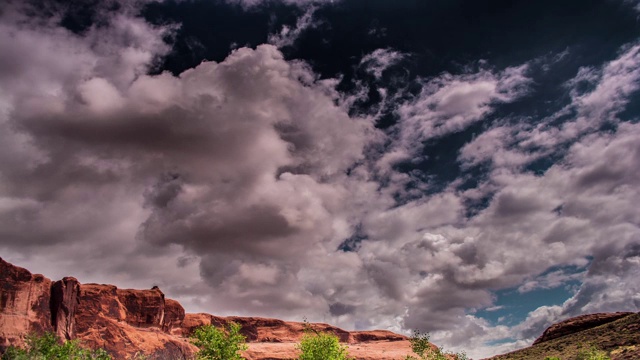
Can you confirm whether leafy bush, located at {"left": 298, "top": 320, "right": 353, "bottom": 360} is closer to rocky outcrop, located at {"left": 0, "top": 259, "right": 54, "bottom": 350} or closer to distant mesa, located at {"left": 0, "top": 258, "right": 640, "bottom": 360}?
distant mesa, located at {"left": 0, "top": 258, "right": 640, "bottom": 360}

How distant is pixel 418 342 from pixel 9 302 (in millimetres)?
104064

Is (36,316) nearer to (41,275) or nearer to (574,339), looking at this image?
(41,275)

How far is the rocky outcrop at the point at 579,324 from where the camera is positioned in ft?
439

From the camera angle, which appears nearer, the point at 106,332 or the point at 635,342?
the point at 635,342

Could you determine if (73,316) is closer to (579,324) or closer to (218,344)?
(218,344)

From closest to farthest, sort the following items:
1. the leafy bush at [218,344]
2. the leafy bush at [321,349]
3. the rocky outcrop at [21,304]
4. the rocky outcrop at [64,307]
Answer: the leafy bush at [218,344] → the leafy bush at [321,349] → the rocky outcrop at [21,304] → the rocky outcrop at [64,307]

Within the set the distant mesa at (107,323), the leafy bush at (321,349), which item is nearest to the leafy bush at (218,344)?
the leafy bush at (321,349)

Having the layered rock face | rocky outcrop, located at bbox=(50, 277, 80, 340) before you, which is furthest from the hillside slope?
rocky outcrop, located at bbox=(50, 277, 80, 340)

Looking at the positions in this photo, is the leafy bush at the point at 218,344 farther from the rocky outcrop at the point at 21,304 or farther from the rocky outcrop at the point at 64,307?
the rocky outcrop at the point at 64,307

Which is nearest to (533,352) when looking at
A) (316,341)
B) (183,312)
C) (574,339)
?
(574,339)

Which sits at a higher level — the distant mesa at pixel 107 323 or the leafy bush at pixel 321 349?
the distant mesa at pixel 107 323

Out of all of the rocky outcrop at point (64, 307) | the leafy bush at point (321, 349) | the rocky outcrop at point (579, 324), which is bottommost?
the leafy bush at point (321, 349)

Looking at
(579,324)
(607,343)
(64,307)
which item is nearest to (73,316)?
(64,307)

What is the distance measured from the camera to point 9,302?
4289 inches
